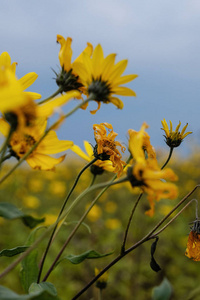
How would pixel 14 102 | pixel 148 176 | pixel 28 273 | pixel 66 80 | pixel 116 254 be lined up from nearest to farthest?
pixel 14 102 < pixel 148 176 < pixel 66 80 < pixel 28 273 < pixel 116 254

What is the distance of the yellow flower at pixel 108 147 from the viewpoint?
1.94 feet

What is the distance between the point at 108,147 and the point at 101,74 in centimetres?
17

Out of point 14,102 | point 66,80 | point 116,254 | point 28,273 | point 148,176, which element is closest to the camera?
point 14,102

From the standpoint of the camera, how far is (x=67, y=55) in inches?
20.9

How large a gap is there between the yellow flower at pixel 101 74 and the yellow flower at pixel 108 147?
14 cm

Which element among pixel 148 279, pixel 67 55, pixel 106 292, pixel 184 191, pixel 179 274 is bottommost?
pixel 106 292

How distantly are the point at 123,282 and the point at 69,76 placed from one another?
2.21m

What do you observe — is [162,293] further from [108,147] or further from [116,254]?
[116,254]

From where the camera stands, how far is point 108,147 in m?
0.62

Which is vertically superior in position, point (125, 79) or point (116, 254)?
point (125, 79)

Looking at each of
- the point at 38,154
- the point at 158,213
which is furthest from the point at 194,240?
the point at 158,213

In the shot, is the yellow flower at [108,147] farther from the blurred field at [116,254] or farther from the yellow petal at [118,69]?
the blurred field at [116,254]

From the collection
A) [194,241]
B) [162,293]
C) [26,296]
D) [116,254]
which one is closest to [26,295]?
[26,296]

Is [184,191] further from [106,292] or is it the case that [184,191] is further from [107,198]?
[106,292]
